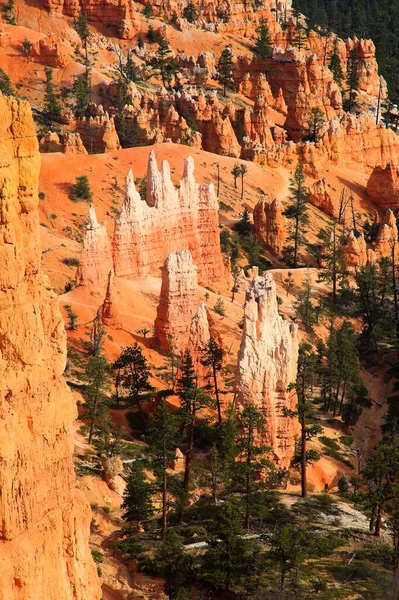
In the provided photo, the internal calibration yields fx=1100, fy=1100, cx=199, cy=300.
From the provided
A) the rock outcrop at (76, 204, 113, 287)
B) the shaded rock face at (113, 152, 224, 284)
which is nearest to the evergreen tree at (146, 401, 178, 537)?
the rock outcrop at (76, 204, 113, 287)

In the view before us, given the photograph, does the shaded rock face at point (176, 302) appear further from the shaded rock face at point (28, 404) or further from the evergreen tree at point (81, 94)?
the evergreen tree at point (81, 94)

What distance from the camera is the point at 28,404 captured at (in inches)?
1032

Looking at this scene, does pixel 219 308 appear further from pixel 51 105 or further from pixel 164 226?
pixel 51 105

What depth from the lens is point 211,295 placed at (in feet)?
256

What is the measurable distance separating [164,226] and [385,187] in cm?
4925

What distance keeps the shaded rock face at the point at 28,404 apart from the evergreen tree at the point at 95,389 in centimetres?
2162

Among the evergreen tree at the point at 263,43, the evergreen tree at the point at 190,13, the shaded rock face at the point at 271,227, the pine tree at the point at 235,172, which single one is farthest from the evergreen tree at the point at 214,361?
the evergreen tree at the point at 190,13

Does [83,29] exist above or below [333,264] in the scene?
above

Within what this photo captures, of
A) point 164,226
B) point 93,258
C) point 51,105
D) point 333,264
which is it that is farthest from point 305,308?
point 51,105

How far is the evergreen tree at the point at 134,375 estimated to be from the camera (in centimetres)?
5606

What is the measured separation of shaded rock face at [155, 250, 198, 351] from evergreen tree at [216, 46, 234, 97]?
250 feet

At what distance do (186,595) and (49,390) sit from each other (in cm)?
1162

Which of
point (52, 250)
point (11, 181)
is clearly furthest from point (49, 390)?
point (52, 250)

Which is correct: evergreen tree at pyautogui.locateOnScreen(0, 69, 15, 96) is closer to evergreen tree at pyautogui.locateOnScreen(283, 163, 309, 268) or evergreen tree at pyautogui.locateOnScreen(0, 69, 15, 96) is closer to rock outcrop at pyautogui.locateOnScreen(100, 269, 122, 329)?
evergreen tree at pyautogui.locateOnScreen(283, 163, 309, 268)
